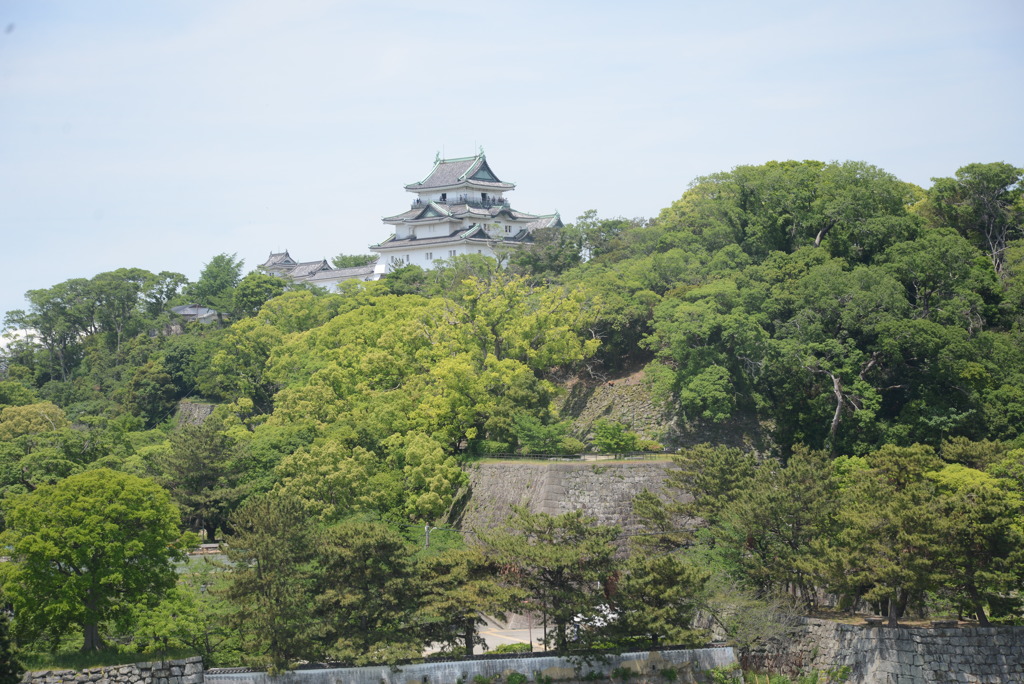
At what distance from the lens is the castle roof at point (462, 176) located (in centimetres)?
6775

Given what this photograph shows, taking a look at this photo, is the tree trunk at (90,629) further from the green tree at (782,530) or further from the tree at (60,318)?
the tree at (60,318)

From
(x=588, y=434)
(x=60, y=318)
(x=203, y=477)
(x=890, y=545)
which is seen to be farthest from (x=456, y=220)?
(x=890, y=545)

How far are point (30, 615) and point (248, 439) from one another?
12.8 metres

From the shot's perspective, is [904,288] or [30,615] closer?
[30,615]

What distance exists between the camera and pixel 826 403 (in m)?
37.3

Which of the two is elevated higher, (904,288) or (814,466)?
(904,288)

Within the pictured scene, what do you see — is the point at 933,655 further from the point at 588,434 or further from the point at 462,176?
the point at 462,176

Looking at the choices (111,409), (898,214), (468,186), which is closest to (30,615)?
(111,409)

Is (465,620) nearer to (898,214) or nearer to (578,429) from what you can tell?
(578,429)

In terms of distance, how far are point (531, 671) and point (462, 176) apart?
4444 cm

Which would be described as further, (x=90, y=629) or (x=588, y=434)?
(x=588, y=434)

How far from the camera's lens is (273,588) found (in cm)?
2588

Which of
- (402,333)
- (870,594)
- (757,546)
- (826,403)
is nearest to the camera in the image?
(870,594)

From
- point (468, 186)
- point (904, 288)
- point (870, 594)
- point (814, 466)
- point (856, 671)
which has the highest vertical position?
point (468, 186)
